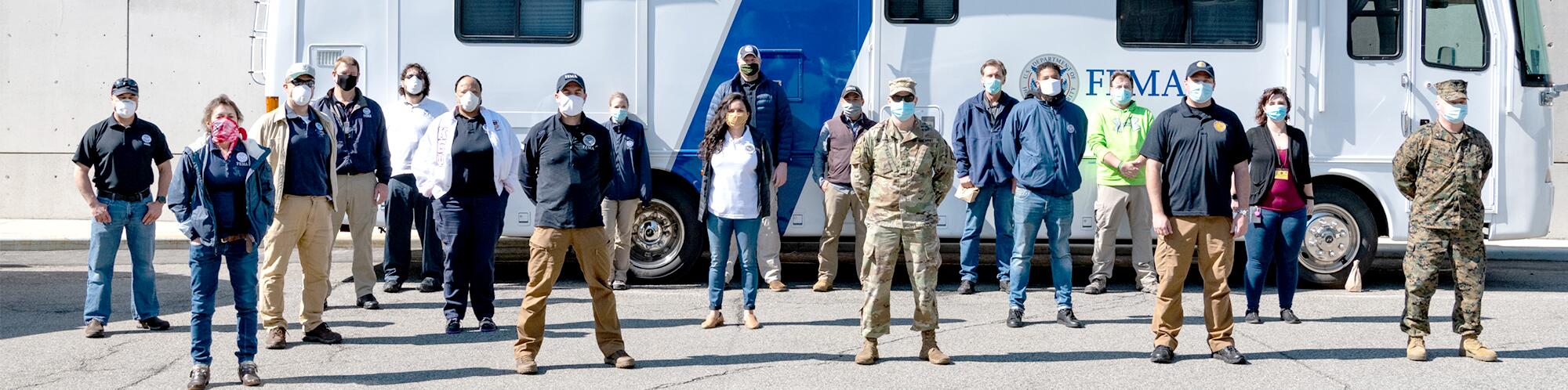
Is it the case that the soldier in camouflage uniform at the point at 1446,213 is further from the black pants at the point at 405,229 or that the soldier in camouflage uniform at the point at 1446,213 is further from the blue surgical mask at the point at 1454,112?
the black pants at the point at 405,229

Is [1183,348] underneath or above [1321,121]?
underneath

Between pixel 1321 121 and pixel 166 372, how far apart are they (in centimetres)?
751

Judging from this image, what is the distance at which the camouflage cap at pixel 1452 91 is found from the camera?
715 centimetres

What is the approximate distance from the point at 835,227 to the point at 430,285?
9.06 feet

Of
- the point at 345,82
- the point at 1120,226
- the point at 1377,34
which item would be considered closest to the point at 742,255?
the point at 345,82

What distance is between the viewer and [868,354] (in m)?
7.18

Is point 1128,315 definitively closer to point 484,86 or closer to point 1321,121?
point 1321,121

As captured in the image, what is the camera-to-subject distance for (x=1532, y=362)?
735 centimetres

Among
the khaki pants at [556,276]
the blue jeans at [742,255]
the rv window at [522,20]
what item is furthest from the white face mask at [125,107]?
the blue jeans at [742,255]

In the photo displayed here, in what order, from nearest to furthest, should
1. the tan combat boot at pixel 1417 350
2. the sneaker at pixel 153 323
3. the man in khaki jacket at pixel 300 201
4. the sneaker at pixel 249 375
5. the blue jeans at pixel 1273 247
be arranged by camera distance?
1. the sneaker at pixel 249 375
2. the tan combat boot at pixel 1417 350
3. the man in khaki jacket at pixel 300 201
4. the sneaker at pixel 153 323
5. the blue jeans at pixel 1273 247

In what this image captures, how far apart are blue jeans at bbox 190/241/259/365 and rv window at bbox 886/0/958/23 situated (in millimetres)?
4907

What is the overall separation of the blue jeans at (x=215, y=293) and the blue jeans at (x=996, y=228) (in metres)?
4.64

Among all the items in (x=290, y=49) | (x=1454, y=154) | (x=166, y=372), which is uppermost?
(x=290, y=49)

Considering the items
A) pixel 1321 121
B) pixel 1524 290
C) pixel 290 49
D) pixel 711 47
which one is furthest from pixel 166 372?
pixel 1524 290
